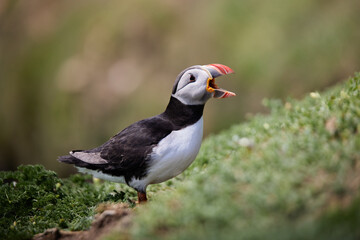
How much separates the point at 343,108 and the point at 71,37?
29.9 ft

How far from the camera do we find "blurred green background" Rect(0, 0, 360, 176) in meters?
9.15

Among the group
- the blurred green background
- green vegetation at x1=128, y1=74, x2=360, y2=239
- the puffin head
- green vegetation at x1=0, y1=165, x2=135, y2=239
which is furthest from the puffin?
the blurred green background

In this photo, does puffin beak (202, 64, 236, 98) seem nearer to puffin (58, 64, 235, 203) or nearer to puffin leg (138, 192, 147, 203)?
puffin (58, 64, 235, 203)

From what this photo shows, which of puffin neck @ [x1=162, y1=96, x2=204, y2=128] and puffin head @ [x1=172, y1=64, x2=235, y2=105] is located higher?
puffin head @ [x1=172, y1=64, x2=235, y2=105]

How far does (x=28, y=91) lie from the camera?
37.8ft

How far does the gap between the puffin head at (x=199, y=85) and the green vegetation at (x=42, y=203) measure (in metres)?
1.31

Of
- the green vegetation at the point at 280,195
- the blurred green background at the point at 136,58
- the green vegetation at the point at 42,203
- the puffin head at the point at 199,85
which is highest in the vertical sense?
the blurred green background at the point at 136,58

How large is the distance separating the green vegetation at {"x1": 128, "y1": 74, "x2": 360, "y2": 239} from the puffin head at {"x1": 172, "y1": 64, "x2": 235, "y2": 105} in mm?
771

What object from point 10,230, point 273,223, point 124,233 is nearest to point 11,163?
point 10,230

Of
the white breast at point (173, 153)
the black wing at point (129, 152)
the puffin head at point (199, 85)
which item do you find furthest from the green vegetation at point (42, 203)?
the puffin head at point (199, 85)

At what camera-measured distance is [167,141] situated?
13.9ft

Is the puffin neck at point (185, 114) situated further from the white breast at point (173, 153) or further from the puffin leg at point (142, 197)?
the puffin leg at point (142, 197)

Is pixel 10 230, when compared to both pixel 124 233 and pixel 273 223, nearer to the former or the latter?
pixel 124 233

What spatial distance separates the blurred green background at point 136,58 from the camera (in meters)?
9.15
